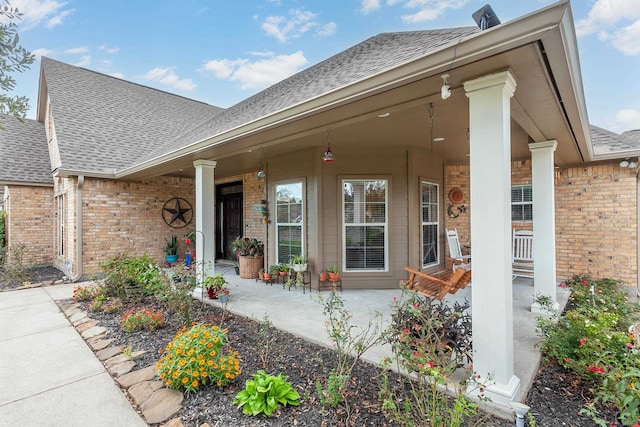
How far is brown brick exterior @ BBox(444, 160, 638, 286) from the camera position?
5359 millimetres

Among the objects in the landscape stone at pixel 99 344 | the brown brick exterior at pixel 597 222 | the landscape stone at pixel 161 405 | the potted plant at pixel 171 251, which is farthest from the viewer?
Answer: the potted plant at pixel 171 251

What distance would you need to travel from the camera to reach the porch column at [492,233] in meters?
2.13

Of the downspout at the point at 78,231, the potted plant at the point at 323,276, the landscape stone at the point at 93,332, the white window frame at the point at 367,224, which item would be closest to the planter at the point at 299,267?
the potted plant at the point at 323,276

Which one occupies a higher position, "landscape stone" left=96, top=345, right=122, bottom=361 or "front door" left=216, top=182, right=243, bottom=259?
"front door" left=216, top=182, right=243, bottom=259

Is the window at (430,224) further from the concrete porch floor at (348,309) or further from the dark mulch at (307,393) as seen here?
the dark mulch at (307,393)

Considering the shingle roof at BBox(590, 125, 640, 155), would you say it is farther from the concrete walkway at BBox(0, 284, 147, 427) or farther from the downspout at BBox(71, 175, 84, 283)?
the downspout at BBox(71, 175, 84, 283)

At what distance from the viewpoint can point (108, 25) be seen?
666 cm

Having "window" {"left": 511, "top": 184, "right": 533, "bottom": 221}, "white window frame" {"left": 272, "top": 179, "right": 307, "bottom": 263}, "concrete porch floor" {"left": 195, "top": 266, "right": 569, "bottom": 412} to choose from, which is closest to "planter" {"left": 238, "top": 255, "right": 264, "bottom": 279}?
"concrete porch floor" {"left": 195, "top": 266, "right": 569, "bottom": 412}

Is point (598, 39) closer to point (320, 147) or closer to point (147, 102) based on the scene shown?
point (320, 147)

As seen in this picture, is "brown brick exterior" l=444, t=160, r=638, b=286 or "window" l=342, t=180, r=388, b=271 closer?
"brown brick exterior" l=444, t=160, r=638, b=286

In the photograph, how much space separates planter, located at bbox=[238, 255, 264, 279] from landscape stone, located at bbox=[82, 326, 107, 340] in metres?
3.12

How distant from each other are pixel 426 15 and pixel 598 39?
403cm

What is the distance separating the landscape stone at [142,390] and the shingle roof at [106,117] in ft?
19.5

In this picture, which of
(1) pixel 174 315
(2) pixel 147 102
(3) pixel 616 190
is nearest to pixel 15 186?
(2) pixel 147 102
